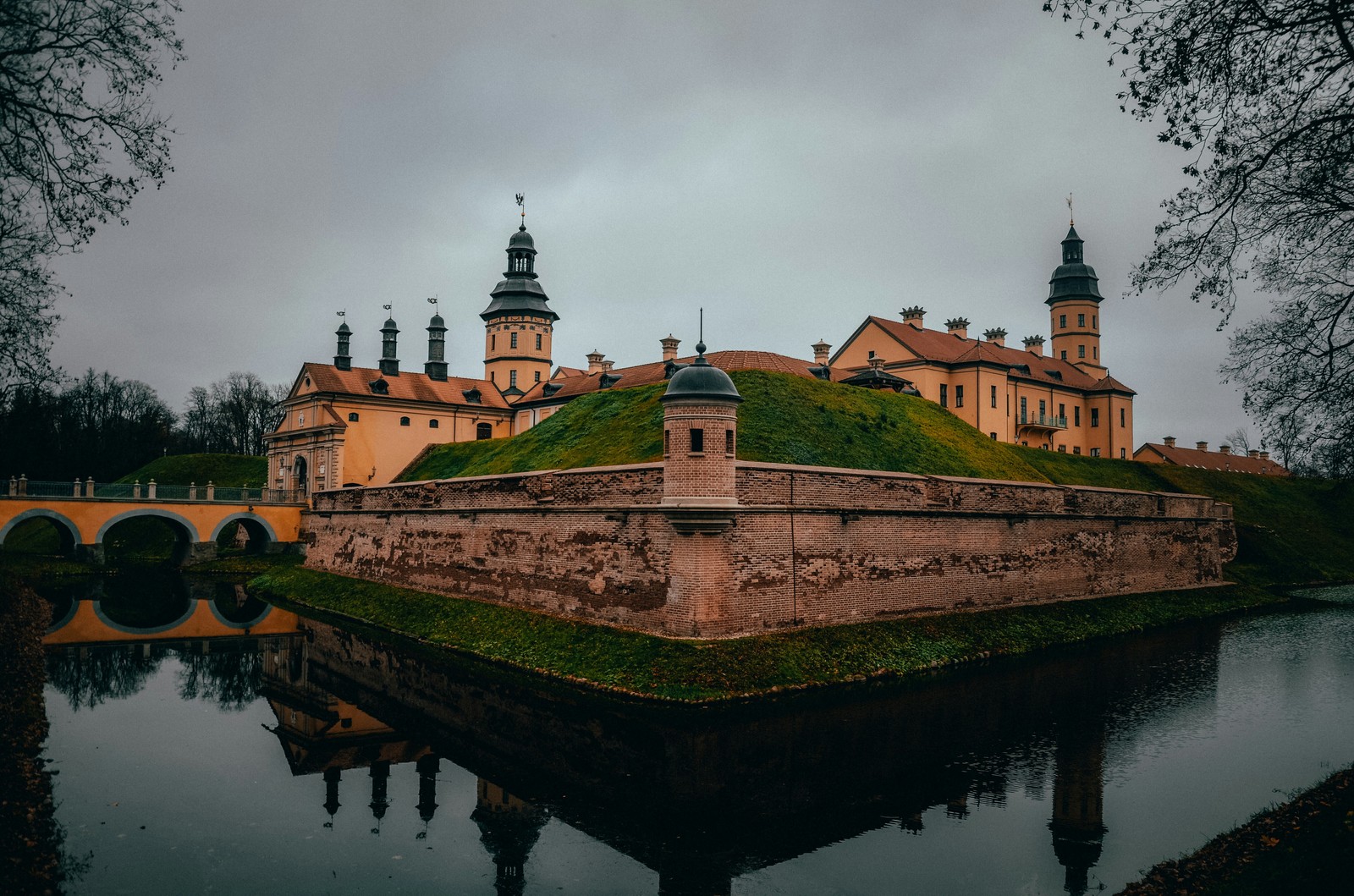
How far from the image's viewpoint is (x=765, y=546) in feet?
61.9

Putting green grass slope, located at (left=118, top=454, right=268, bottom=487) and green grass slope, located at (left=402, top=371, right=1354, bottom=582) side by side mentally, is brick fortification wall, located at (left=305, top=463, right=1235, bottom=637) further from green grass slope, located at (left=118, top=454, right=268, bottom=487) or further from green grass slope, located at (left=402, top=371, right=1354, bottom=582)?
green grass slope, located at (left=118, top=454, right=268, bottom=487)

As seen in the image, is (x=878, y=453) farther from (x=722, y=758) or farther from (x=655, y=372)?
(x=722, y=758)

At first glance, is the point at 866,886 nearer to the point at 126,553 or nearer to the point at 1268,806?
the point at 1268,806

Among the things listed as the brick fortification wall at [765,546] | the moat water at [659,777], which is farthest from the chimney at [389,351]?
the moat water at [659,777]

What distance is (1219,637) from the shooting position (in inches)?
1004

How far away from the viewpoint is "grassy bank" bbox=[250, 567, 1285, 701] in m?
16.8

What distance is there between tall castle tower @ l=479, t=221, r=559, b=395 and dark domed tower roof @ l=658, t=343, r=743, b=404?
42.7 metres

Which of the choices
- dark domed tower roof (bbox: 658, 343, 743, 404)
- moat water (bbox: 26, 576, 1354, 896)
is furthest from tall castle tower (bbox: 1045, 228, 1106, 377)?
dark domed tower roof (bbox: 658, 343, 743, 404)

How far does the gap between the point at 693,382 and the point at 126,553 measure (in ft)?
153

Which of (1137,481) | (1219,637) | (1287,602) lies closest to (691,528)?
(1219,637)

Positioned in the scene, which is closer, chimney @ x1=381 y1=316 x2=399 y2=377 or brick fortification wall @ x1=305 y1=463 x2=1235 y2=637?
brick fortification wall @ x1=305 y1=463 x2=1235 y2=637

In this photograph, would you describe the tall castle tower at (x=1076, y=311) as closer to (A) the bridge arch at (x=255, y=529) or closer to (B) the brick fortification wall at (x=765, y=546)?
(B) the brick fortification wall at (x=765, y=546)

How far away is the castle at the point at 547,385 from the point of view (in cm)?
4947

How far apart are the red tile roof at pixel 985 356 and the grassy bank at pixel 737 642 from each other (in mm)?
22942
